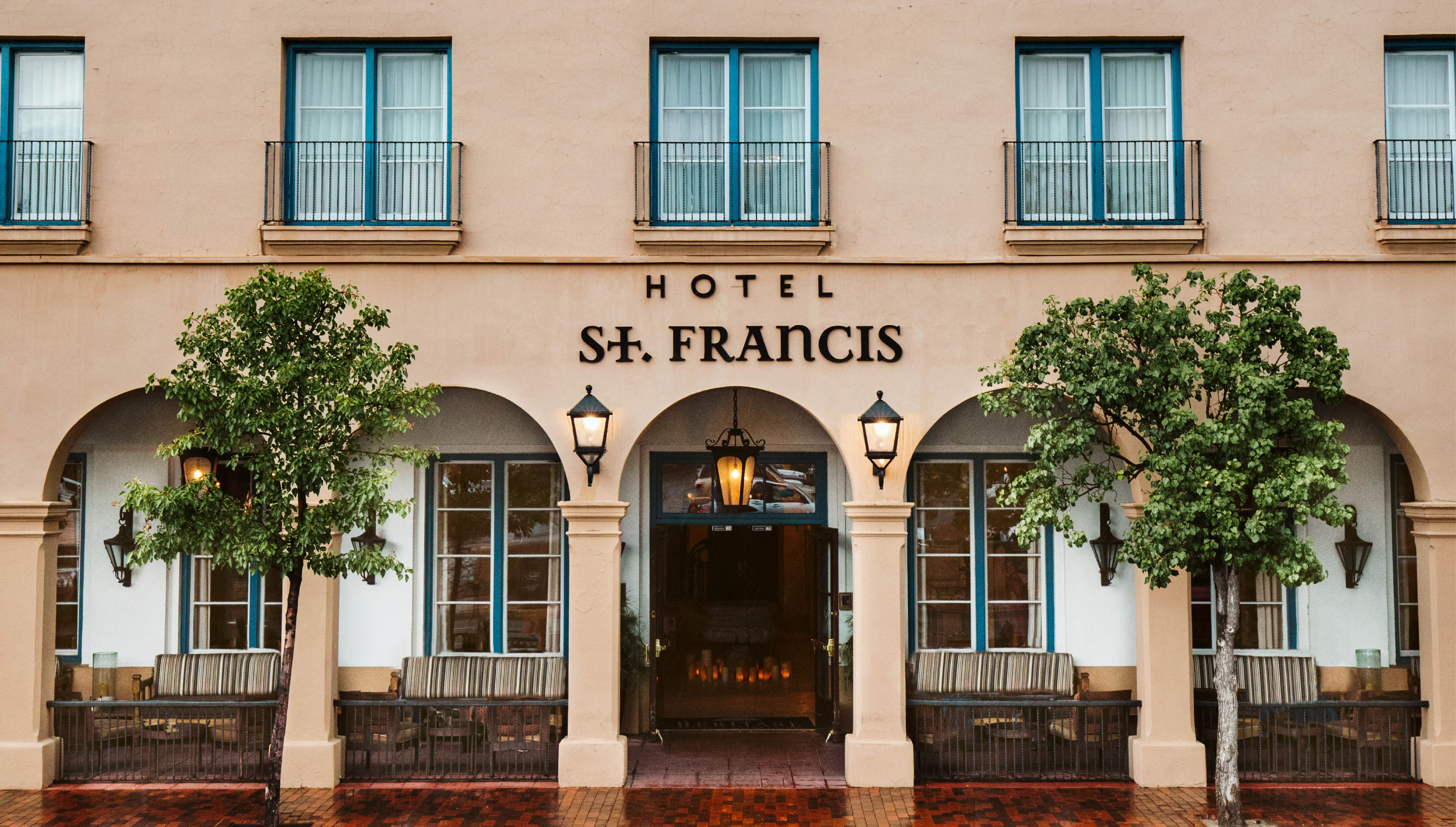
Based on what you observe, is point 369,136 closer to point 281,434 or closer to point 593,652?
point 281,434

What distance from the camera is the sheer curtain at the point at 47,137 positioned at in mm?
10141

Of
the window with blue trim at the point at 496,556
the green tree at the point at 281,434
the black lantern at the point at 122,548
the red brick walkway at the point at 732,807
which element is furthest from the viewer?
the window with blue trim at the point at 496,556

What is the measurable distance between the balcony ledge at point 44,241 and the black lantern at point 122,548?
272 cm

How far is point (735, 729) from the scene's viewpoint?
11938 millimetres

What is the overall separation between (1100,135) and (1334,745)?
6.34m

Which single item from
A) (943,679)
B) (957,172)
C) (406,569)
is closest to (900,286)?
(957,172)

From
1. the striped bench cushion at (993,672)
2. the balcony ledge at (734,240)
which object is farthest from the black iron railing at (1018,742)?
the balcony ledge at (734,240)

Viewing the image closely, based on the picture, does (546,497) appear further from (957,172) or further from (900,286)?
(957,172)

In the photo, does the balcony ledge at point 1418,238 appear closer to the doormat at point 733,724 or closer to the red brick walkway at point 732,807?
the red brick walkway at point 732,807

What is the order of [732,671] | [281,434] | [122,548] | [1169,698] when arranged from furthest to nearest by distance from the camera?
[732,671] < [122,548] < [1169,698] < [281,434]

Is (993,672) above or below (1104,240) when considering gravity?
below

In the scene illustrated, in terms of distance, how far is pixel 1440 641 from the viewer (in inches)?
389

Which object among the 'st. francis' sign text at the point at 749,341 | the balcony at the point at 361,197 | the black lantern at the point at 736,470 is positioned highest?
the balcony at the point at 361,197

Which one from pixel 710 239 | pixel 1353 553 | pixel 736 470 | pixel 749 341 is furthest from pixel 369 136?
pixel 1353 553
